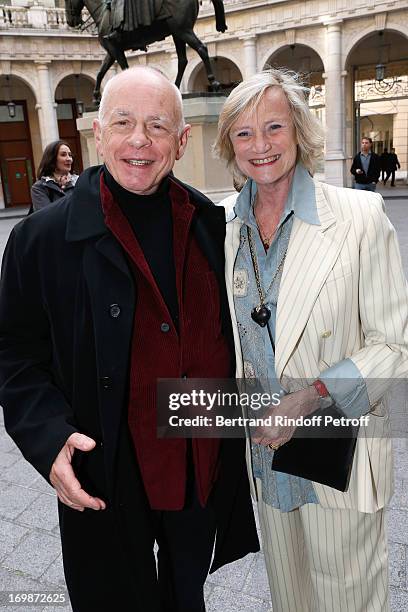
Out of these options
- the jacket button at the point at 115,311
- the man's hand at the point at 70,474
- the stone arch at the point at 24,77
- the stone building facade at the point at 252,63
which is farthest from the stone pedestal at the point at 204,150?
the stone arch at the point at 24,77

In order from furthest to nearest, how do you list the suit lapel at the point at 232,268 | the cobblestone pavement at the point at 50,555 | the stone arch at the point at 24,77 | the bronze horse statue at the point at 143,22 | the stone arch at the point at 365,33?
the stone arch at the point at 24,77 → the stone arch at the point at 365,33 → the bronze horse statue at the point at 143,22 → the cobblestone pavement at the point at 50,555 → the suit lapel at the point at 232,268

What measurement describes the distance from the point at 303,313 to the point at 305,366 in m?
0.18

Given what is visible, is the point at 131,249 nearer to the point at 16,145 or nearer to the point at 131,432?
the point at 131,432

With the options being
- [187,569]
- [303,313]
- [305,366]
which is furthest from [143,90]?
[187,569]

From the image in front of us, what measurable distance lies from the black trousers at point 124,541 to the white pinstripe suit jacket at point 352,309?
1.77 ft

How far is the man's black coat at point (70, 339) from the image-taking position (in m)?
1.51

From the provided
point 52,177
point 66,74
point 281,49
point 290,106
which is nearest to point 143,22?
point 52,177

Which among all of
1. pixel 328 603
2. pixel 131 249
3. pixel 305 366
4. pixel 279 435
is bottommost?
pixel 328 603

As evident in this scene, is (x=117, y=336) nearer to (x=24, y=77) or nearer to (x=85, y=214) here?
(x=85, y=214)

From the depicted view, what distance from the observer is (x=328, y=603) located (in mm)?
1814

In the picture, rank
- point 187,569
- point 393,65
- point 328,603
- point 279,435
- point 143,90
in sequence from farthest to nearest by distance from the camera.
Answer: point 393,65
point 187,569
point 328,603
point 279,435
point 143,90

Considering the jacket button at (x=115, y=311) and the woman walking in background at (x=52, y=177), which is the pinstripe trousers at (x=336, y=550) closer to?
the jacket button at (x=115, y=311)

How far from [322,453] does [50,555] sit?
1.72 metres

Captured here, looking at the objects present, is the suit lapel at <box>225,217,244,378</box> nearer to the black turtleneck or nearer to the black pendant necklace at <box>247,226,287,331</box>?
the black pendant necklace at <box>247,226,287,331</box>
